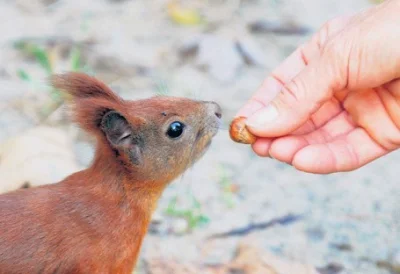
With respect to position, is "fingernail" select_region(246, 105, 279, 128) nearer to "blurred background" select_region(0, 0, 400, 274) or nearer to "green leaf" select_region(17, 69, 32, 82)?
"blurred background" select_region(0, 0, 400, 274)

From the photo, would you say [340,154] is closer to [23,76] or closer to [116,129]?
[116,129]

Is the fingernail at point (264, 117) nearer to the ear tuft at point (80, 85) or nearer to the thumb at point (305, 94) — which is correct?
the thumb at point (305, 94)

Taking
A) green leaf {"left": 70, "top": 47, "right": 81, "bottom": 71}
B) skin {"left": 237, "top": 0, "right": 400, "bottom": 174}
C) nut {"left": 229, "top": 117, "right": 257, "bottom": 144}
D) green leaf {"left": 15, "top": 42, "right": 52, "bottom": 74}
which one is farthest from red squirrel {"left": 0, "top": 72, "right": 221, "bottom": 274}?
green leaf {"left": 15, "top": 42, "right": 52, "bottom": 74}

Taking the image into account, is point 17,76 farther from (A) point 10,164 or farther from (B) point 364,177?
(B) point 364,177

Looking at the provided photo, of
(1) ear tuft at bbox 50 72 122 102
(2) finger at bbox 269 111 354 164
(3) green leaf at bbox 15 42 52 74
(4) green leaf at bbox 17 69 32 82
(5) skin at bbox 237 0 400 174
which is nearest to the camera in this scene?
(5) skin at bbox 237 0 400 174

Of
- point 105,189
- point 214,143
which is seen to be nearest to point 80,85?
point 105,189

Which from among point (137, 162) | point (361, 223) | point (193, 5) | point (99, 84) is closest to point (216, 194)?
point (361, 223)
